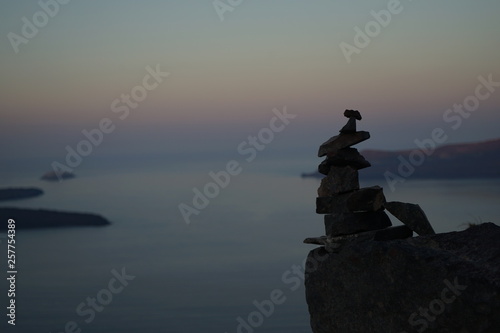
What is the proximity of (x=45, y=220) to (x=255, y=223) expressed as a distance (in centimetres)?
1474

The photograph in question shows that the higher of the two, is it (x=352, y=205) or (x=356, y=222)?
(x=352, y=205)

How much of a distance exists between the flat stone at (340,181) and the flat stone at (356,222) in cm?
42

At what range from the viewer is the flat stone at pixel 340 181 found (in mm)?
11164

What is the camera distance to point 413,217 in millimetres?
10688

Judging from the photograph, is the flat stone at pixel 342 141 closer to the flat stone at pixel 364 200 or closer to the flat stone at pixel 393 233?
the flat stone at pixel 364 200

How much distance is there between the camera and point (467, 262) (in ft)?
29.8

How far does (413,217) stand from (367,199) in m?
0.74

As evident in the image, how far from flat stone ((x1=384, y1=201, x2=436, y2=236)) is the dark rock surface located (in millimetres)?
610

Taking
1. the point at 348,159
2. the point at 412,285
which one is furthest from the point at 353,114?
the point at 412,285

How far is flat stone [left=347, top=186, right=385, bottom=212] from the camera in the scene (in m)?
11.0

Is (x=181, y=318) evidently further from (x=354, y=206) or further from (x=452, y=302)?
(x=452, y=302)

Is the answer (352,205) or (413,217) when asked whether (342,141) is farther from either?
(413,217)

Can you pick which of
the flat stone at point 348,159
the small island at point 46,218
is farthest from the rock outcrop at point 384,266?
the small island at point 46,218

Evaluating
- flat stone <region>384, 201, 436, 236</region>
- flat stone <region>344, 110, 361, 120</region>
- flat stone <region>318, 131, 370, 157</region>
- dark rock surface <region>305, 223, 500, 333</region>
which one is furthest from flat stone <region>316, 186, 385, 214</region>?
flat stone <region>344, 110, 361, 120</region>
